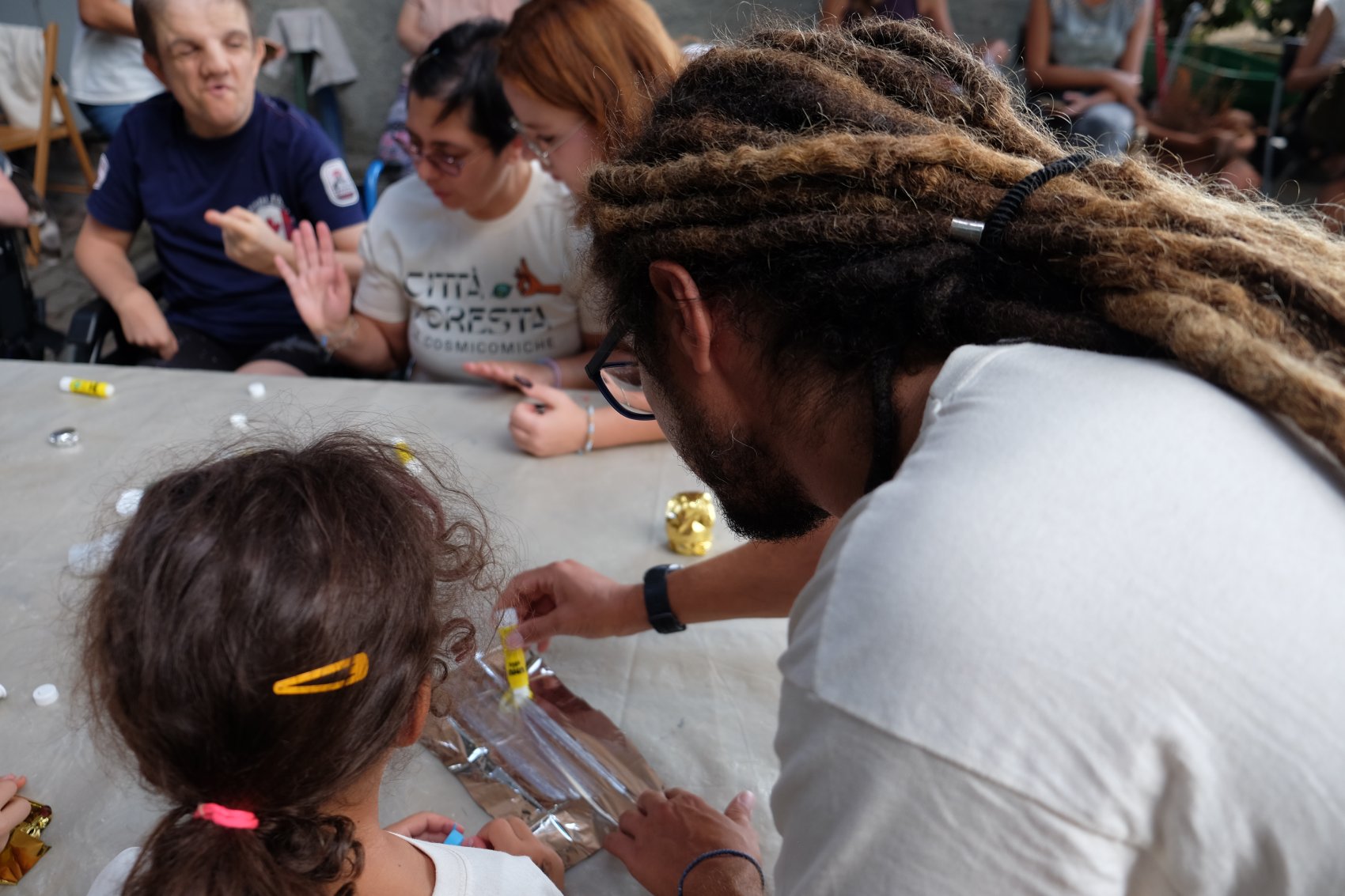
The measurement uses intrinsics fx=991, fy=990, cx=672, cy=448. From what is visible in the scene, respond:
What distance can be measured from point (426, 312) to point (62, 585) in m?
1.14

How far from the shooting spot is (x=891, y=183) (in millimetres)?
894

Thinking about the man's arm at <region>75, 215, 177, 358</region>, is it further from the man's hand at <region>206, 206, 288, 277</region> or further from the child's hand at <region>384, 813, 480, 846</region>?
the child's hand at <region>384, 813, 480, 846</region>

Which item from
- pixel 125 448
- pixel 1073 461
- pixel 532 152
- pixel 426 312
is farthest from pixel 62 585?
pixel 1073 461

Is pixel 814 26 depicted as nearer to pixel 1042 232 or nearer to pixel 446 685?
pixel 1042 232

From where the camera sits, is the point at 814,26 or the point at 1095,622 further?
the point at 814,26

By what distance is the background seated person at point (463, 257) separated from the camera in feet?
7.31

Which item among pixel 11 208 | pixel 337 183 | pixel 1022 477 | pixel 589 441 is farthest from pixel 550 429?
pixel 11 208

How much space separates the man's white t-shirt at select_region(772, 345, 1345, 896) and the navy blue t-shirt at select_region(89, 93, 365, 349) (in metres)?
2.46

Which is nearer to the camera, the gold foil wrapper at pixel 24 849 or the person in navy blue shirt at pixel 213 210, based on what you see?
the gold foil wrapper at pixel 24 849

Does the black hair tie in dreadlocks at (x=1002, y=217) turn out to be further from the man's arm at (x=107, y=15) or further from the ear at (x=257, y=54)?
the man's arm at (x=107, y=15)

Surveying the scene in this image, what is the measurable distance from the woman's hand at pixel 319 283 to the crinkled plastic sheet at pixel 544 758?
1352mm

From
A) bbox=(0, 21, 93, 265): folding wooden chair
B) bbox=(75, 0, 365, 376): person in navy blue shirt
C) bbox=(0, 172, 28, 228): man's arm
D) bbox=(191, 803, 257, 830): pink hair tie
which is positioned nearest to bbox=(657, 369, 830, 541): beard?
bbox=(191, 803, 257, 830): pink hair tie

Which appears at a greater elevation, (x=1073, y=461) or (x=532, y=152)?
(x=1073, y=461)

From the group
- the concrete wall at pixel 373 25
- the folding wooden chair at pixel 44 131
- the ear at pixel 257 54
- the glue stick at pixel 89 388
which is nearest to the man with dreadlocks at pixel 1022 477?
the glue stick at pixel 89 388
